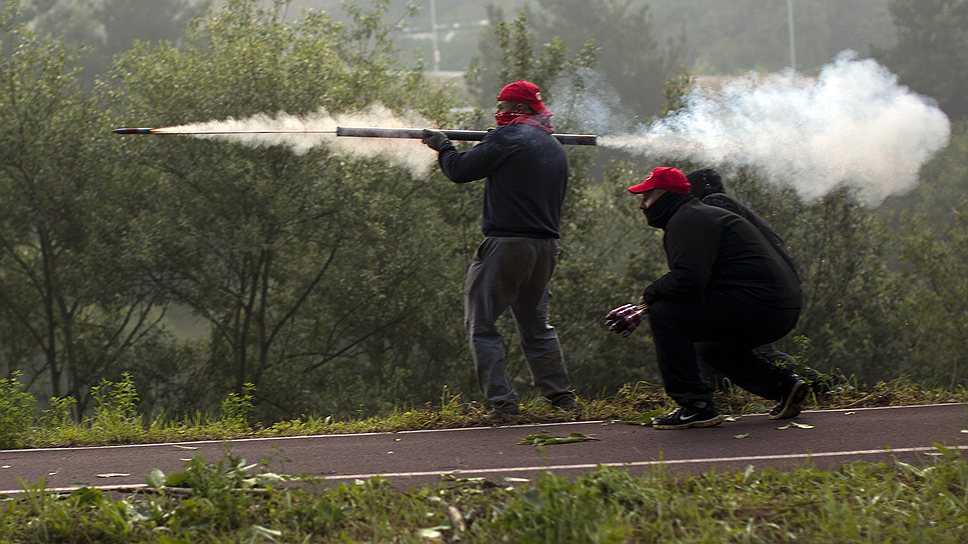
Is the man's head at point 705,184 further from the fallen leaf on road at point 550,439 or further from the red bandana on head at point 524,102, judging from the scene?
the fallen leaf on road at point 550,439

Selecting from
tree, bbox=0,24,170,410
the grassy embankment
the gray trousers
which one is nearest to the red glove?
the gray trousers

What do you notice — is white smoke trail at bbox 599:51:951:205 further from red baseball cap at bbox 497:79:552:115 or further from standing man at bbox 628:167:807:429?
standing man at bbox 628:167:807:429

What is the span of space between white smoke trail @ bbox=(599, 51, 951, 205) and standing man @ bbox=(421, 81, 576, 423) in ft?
10.9

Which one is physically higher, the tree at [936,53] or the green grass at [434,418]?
the tree at [936,53]

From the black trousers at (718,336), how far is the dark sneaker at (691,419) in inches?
2.7

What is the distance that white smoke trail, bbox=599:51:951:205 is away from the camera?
12.7m

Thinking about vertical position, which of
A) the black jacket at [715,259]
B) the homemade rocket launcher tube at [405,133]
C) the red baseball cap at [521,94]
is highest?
the red baseball cap at [521,94]

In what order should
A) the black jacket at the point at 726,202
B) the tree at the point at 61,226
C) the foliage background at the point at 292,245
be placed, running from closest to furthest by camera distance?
the black jacket at the point at 726,202, the foliage background at the point at 292,245, the tree at the point at 61,226

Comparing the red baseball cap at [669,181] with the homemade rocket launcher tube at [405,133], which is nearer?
the red baseball cap at [669,181]

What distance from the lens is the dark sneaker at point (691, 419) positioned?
8164 millimetres

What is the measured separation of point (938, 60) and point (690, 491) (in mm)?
53042

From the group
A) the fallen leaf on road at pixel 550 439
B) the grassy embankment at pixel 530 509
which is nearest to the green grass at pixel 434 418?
the fallen leaf on road at pixel 550 439

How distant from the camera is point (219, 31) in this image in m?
29.0

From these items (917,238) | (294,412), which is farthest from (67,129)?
(917,238)
